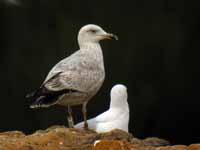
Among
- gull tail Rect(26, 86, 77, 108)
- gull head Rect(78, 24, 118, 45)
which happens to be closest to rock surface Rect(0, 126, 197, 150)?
gull tail Rect(26, 86, 77, 108)

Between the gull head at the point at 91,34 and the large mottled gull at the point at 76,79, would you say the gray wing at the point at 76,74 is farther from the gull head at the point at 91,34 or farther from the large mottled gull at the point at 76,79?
the gull head at the point at 91,34

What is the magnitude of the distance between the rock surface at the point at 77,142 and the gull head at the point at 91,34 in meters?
1.38

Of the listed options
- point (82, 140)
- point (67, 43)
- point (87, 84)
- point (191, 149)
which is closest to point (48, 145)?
point (82, 140)

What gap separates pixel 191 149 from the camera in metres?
5.80

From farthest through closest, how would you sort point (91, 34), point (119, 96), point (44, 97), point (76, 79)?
point (119, 96), point (91, 34), point (76, 79), point (44, 97)

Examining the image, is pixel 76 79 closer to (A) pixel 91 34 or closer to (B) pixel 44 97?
(B) pixel 44 97

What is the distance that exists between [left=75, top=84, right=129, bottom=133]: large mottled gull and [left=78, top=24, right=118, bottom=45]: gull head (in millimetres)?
466

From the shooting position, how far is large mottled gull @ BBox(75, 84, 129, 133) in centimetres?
753

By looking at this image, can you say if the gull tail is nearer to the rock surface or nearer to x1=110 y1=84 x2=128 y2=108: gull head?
the rock surface

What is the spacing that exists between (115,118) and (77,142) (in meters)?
1.62

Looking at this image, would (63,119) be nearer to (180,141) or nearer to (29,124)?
(29,124)

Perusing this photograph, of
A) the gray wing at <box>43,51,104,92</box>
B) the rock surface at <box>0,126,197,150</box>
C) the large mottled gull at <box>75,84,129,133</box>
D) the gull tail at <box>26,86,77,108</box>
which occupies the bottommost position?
the large mottled gull at <box>75,84,129,133</box>

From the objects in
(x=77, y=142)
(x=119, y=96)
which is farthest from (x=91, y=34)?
(x=77, y=142)

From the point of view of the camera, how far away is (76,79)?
716cm
